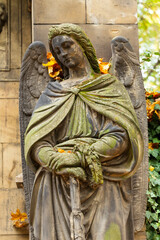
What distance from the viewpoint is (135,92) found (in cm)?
948

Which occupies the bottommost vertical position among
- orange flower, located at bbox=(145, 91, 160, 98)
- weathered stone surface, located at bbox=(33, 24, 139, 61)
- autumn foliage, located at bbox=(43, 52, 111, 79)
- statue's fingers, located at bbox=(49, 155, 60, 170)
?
statue's fingers, located at bbox=(49, 155, 60, 170)

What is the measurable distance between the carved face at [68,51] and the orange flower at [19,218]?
245 centimetres

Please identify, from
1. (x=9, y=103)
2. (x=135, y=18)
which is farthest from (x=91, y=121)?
(x=9, y=103)

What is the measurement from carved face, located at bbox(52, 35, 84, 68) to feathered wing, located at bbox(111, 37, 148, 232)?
25.8 inches

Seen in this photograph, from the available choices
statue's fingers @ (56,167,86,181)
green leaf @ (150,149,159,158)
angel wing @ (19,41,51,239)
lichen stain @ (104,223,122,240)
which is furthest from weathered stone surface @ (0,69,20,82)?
lichen stain @ (104,223,122,240)

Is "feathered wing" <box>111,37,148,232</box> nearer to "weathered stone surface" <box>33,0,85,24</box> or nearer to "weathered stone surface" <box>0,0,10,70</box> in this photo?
"weathered stone surface" <box>33,0,85,24</box>

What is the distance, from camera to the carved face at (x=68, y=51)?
8.95 m

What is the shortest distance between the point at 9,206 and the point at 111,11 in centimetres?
313

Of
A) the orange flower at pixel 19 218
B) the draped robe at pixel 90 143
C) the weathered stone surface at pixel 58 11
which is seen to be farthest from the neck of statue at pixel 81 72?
the orange flower at pixel 19 218

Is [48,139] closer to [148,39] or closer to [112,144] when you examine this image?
[112,144]

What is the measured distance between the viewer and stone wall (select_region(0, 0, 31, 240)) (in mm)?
10812

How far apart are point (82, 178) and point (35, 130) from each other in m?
0.86

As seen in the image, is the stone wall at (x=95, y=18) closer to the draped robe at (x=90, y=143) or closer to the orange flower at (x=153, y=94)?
the draped robe at (x=90, y=143)

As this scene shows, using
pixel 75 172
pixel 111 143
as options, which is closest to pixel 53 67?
pixel 111 143
